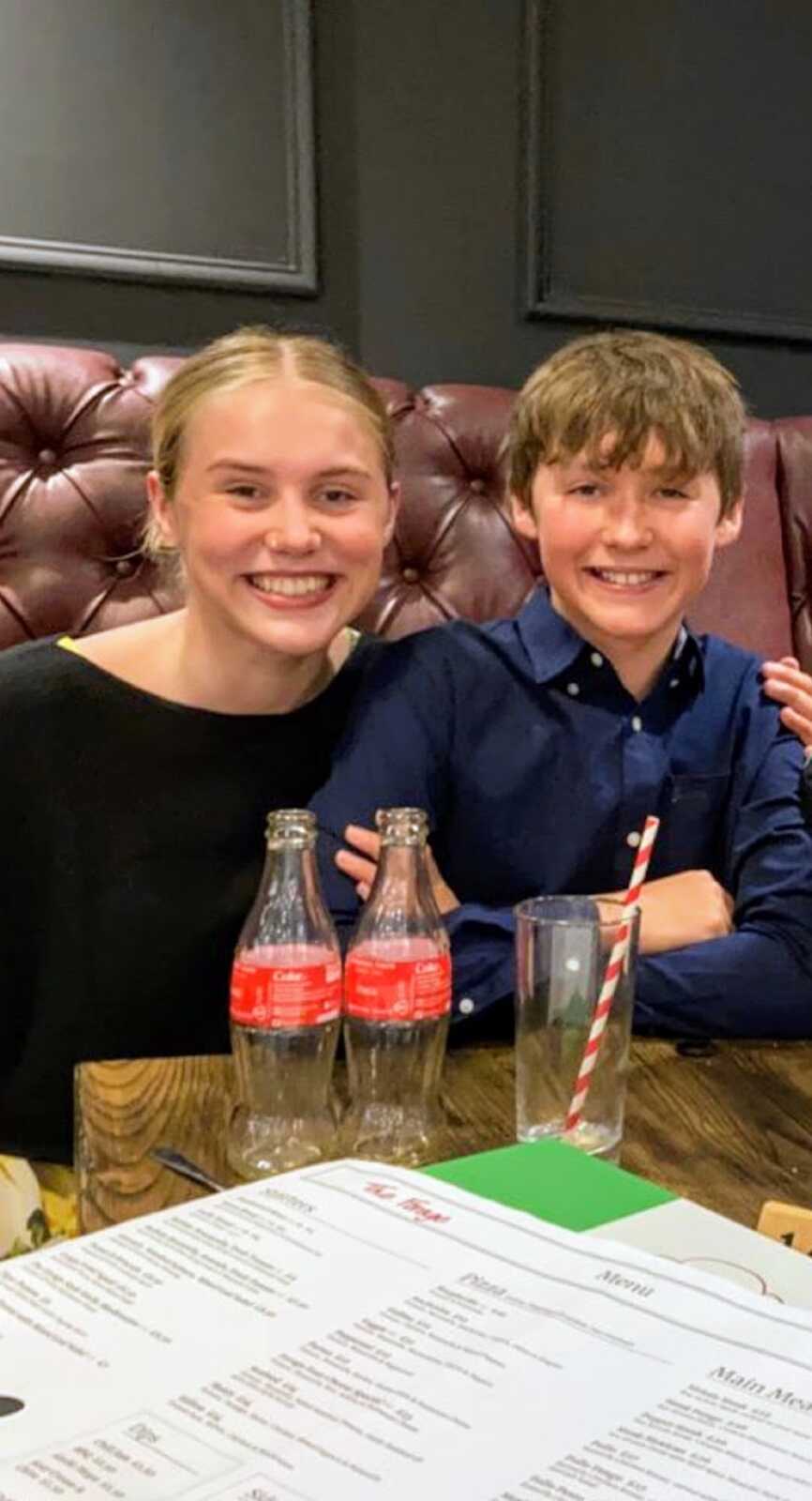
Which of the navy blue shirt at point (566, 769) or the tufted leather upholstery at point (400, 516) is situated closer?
the navy blue shirt at point (566, 769)

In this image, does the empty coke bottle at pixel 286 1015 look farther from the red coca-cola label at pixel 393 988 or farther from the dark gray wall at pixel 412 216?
the dark gray wall at pixel 412 216

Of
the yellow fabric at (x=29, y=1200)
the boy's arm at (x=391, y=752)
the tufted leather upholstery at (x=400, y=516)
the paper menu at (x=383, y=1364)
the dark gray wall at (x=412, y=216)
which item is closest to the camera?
the paper menu at (x=383, y=1364)

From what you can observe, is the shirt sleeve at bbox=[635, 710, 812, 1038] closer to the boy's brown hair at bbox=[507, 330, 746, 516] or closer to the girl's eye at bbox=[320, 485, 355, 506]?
the boy's brown hair at bbox=[507, 330, 746, 516]

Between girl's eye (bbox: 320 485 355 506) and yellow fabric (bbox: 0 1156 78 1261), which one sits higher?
girl's eye (bbox: 320 485 355 506)

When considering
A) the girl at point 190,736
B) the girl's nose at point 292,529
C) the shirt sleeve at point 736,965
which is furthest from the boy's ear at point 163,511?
the shirt sleeve at point 736,965

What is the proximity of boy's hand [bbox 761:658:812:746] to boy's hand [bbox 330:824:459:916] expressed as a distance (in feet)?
1.18

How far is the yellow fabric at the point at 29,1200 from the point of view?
124 cm

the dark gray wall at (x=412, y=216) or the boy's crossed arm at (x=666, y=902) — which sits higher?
the dark gray wall at (x=412, y=216)

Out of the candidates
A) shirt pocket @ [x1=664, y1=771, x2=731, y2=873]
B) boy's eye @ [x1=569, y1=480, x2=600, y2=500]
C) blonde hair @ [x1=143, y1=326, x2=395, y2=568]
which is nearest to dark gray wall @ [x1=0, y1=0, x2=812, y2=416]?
blonde hair @ [x1=143, y1=326, x2=395, y2=568]

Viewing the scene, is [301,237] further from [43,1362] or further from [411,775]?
[43,1362]

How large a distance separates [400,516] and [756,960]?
36.6 inches

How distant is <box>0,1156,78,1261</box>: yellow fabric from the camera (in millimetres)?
1240

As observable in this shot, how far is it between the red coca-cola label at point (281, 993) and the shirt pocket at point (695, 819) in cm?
51

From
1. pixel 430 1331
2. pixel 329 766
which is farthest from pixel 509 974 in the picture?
pixel 430 1331
